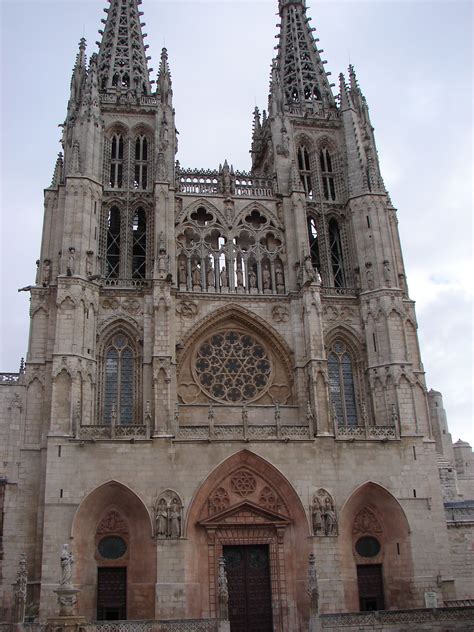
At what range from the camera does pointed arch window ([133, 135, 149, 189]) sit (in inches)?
1201

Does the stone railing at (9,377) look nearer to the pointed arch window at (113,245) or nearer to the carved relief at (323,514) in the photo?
the pointed arch window at (113,245)

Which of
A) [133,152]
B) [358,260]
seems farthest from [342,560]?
[133,152]

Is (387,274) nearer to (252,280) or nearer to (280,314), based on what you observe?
(280,314)

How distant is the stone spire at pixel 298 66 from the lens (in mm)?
34366

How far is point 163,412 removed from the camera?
24.1 m

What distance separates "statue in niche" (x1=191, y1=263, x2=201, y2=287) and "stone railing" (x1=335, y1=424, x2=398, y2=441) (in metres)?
8.24

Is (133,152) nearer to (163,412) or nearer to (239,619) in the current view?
(163,412)

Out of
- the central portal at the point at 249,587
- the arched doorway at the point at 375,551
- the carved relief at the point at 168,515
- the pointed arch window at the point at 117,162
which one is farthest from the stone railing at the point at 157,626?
the pointed arch window at the point at 117,162

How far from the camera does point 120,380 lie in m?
26.0

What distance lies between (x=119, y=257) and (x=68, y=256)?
114 inches

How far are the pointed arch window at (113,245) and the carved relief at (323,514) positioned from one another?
12226mm

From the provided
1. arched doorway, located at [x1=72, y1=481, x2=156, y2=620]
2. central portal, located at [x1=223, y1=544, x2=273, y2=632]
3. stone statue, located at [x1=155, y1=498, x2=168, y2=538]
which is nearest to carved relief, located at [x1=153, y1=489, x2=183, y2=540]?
stone statue, located at [x1=155, y1=498, x2=168, y2=538]

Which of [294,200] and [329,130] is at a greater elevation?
[329,130]

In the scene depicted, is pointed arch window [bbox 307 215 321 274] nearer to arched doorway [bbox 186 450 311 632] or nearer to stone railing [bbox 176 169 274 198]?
stone railing [bbox 176 169 274 198]
